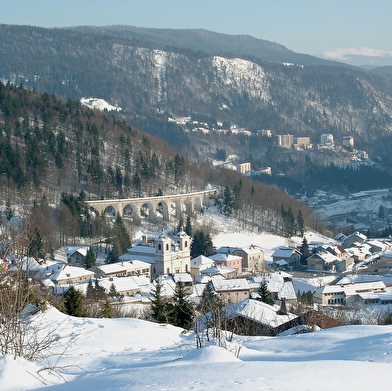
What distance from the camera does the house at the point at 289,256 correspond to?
1640 inches

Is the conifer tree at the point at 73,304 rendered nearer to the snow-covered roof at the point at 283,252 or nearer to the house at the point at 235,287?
the house at the point at 235,287

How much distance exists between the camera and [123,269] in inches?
1341

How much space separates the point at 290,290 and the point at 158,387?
24.7 meters

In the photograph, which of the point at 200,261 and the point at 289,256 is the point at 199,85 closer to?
the point at 289,256

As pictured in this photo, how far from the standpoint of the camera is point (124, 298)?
1040 inches

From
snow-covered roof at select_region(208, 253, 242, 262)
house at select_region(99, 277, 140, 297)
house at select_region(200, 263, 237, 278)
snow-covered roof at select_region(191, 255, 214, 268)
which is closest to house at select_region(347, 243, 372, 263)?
snow-covered roof at select_region(208, 253, 242, 262)

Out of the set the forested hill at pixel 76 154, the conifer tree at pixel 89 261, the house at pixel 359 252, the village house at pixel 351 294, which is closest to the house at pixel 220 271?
the conifer tree at pixel 89 261

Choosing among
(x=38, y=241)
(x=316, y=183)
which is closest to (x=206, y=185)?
(x=38, y=241)

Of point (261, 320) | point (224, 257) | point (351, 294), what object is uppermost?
point (261, 320)

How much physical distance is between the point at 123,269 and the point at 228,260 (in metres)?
7.66

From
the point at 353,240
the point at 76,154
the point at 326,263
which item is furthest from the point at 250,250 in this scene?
the point at 76,154

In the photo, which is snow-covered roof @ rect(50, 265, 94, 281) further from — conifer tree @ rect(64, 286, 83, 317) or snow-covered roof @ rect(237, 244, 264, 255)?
conifer tree @ rect(64, 286, 83, 317)

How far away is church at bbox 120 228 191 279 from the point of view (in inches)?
1402

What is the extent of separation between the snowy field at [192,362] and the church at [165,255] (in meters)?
23.3
